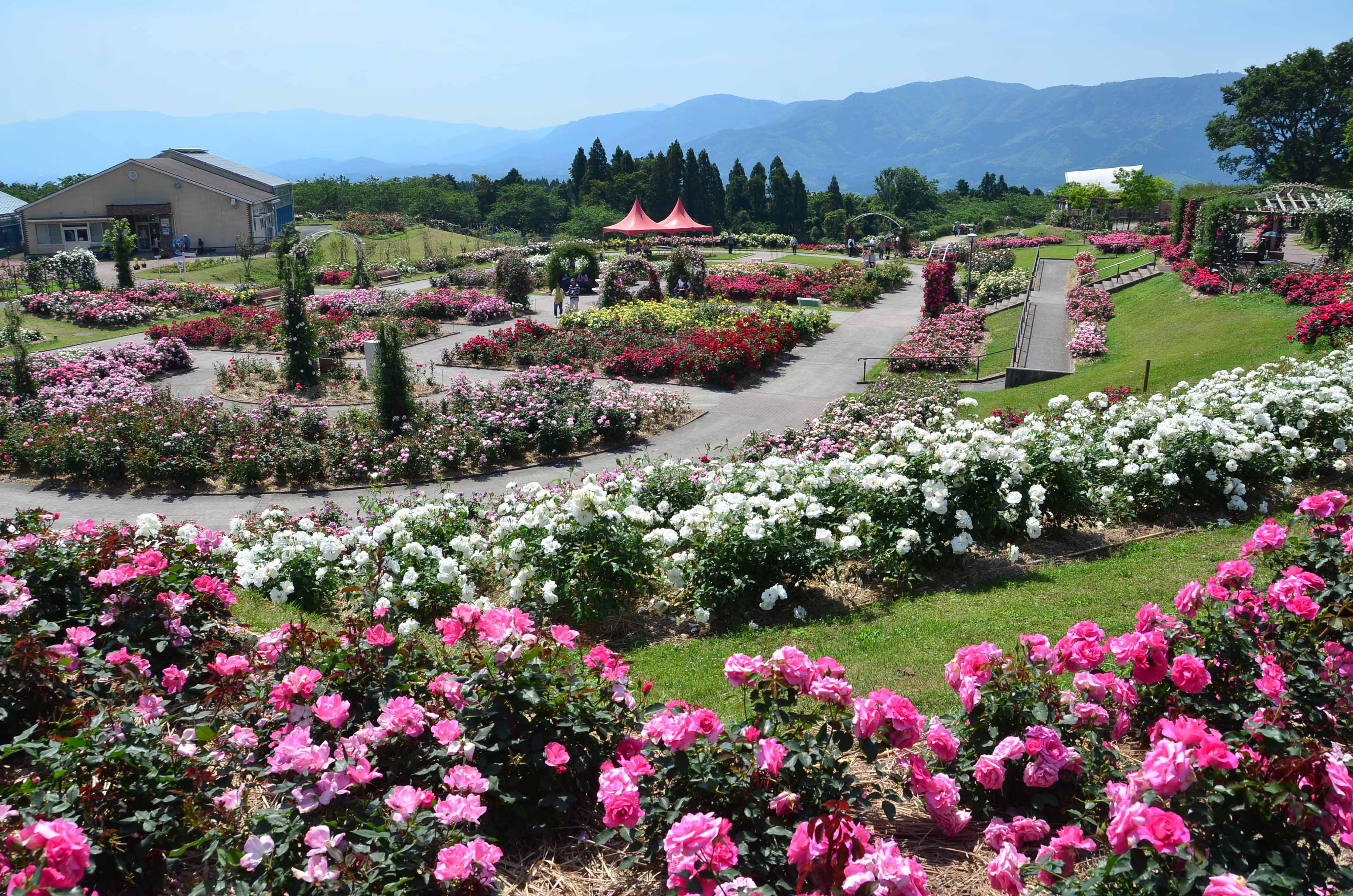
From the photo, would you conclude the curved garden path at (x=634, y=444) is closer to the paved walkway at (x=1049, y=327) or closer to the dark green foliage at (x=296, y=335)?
the dark green foliage at (x=296, y=335)

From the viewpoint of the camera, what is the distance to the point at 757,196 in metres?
65.9

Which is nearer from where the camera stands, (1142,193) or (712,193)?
(1142,193)

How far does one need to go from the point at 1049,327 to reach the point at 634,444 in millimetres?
14820

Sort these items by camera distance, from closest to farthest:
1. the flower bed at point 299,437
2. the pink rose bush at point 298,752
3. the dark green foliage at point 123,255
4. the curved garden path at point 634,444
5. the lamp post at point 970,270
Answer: the pink rose bush at point 298,752
the curved garden path at point 634,444
the flower bed at point 299,437
the dark green foliage at point 123,255
the lamp post at point 970,270

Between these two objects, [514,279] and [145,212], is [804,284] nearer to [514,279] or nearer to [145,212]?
[514,279]

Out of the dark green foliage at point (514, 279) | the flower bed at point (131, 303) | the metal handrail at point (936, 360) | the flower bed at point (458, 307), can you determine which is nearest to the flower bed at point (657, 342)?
the metal handrail at point (936, 360)

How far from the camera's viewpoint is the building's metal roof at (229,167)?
59250 millimetres

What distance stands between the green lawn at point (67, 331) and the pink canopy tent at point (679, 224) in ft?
65.6

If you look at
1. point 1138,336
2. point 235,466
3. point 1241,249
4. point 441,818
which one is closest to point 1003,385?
point 1138,336

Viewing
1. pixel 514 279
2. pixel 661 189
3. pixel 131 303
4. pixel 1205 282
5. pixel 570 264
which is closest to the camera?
pixel 1205 282

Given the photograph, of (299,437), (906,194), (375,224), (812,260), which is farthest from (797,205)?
(299,437)

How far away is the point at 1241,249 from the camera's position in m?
25.3

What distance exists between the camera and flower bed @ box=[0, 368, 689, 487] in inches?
491

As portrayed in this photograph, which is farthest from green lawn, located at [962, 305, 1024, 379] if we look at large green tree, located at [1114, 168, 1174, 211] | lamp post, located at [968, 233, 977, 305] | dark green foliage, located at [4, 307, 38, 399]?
large green tree, located at [1114, 168, 1174, 211]
